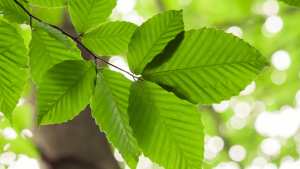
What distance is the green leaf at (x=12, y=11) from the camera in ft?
1.44

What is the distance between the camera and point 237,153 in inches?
193

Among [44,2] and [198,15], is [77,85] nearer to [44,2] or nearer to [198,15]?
[44,2]

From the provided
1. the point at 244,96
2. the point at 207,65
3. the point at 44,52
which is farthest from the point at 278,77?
the point at 44,52

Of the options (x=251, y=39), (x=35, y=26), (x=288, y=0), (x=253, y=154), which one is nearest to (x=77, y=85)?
(x=35, y=26)

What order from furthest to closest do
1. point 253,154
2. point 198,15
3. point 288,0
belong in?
1. point 253,154
2. point 198,15
3. point 288,0

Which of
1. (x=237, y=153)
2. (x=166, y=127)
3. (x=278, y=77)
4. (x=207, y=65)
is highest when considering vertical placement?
(x=278, y=77)

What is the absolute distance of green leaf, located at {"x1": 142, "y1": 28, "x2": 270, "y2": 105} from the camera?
1.19 ft

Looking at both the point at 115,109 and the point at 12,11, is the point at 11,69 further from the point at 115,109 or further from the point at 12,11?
A: the point at 115,109

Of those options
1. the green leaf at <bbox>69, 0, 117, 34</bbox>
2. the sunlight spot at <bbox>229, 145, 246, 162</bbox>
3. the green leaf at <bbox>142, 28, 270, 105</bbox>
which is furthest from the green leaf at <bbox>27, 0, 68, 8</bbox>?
the sunlight spot at <bbox>229, 145, 246, 162</bbox>

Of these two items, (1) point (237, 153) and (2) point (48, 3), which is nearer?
(2) point (48, 3)

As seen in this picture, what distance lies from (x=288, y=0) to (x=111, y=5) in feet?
1.15

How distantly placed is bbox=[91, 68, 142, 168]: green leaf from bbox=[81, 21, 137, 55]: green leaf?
77 millimetres

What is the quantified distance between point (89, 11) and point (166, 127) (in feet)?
1.01

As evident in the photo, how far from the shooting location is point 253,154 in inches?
204
